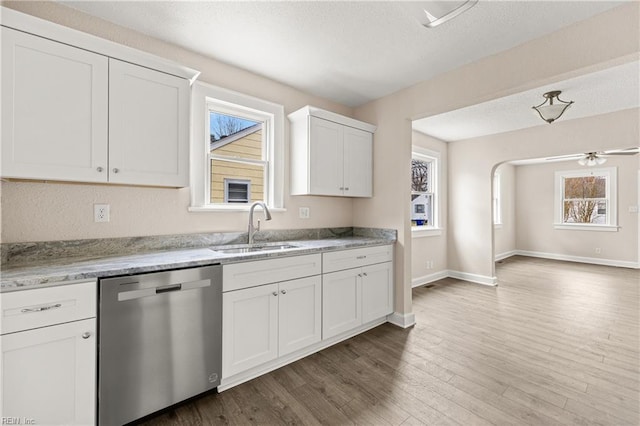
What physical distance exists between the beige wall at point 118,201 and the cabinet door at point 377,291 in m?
1.06

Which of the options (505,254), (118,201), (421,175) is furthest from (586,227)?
(118,201)

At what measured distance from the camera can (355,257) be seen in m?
2.78

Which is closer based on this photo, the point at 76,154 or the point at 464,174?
the point at 76,154

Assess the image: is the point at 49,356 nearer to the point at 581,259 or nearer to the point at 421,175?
the point at 421,175

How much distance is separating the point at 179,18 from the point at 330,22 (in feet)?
3.60

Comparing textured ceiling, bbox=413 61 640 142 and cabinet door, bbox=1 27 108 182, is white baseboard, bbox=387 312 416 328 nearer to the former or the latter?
textured ceiling, bbox=413 61 640 142

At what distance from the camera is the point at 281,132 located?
296cm

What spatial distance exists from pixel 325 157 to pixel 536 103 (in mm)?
2886

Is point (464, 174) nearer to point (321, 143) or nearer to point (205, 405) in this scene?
point (321, 143)

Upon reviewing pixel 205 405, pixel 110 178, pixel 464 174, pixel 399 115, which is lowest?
pixel 205 405

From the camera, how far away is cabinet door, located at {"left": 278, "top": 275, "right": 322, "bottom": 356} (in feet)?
7.32

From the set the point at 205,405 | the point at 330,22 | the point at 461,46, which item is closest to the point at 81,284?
the point at 205,405

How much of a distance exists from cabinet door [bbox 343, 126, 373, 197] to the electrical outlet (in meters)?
2.20

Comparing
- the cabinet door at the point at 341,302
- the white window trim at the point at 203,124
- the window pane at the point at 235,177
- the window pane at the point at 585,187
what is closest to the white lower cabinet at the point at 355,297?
the cabinet door at the point at 341,302
